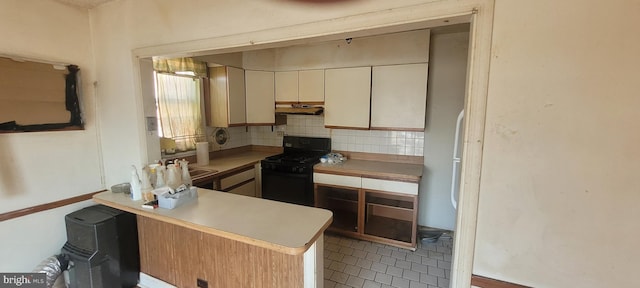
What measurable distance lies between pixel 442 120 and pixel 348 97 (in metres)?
1.13

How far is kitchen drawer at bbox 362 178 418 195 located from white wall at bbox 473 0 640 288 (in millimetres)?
1540

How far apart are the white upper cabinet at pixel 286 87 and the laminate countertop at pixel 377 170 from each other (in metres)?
0.99

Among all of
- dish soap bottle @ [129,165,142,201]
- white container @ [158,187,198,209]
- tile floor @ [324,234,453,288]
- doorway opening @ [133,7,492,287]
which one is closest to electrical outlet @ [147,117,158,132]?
dish soap bottle @ [129,165,142,201]

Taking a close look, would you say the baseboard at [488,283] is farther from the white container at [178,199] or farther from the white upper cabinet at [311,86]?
the white upper cabinet at [311,86]

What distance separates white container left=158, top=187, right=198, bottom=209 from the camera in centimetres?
167

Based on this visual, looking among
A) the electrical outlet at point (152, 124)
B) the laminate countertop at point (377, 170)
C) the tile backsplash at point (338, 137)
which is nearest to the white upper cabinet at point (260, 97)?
the tile backsplash at point (338, 137)

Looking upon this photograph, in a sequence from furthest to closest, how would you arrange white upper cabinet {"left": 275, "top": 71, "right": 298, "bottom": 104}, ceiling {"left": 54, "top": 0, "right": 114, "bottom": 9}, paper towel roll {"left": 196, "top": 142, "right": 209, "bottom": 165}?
white upper cabinet {"left": 275, "top": 71, "right": 298, "bottom": 104}
paper towel roll {"left": 196, "top": 142, "right": 209, "bottom": 165}
ceiling {"left": 54, "top": 0, "right": 114, "bottom": 9}

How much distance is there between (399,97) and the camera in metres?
2.83

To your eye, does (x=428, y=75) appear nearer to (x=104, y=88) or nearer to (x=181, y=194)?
(x=181, y=194)

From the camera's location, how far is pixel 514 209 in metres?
1.06

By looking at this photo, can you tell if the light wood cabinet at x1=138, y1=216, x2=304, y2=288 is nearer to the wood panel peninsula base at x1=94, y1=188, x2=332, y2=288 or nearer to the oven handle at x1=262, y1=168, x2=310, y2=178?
the wood panel peninsula base at x1=94, y1=188, x2=332, y2=288

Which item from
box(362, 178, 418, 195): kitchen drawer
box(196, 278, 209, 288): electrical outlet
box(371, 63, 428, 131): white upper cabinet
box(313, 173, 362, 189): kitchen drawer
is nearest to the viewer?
box(196, 278, 209, 288): electrical outlet

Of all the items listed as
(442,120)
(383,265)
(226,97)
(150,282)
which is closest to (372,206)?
(383,265)

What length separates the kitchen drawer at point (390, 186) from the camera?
2639mm
